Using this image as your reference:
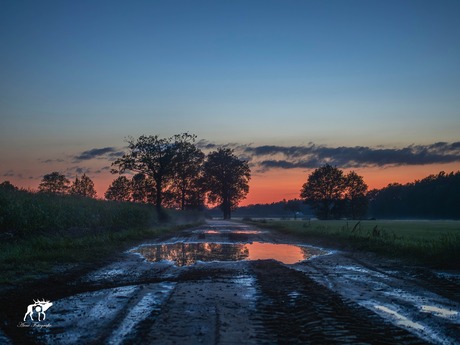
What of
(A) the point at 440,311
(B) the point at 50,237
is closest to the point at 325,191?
(B) the point at 50,237

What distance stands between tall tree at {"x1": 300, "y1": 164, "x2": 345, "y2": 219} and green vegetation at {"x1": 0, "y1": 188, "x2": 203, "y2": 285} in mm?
74179

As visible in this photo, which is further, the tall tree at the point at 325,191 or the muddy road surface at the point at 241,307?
the tall tree at the point at 325,191

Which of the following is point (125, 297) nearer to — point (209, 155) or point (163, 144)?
point (163, 144)

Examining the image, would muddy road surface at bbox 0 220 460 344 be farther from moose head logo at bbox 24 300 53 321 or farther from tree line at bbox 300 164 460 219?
tree line at bbox 300 164 460 219

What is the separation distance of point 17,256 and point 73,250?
299cm

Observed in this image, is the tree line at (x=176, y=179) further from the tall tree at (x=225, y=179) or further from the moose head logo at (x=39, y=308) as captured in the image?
the moose head logo at (x=39, y=308)

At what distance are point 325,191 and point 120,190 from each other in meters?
55.5

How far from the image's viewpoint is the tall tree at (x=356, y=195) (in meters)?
98.2

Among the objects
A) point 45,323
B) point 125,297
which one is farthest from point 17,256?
point 45,323

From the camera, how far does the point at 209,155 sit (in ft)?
306

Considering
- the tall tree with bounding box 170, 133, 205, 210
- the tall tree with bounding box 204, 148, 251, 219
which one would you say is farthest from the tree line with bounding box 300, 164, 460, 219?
the tall tree with bounding box 170, 133, 205, 210

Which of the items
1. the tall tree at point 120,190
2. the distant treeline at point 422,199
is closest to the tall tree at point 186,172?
the tall tree at point 120,190

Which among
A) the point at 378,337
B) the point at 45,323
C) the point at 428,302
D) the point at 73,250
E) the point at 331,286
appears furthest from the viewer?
the point at 73,250

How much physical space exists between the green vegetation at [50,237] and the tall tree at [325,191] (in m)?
74.2
